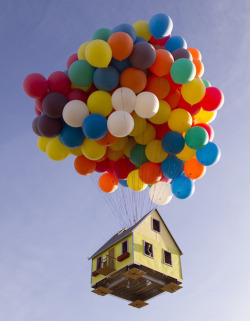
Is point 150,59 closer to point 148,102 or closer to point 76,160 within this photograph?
point 148,102

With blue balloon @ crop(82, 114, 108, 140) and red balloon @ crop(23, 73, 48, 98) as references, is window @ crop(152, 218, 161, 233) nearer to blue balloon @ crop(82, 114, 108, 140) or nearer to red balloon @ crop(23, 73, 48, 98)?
blue balloon @ crop(82, 114, 108, 140)

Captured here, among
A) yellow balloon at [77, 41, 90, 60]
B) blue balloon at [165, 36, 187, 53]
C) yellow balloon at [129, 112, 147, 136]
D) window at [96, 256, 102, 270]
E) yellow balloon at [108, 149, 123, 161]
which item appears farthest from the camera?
window at [96, 256, 102, 270]

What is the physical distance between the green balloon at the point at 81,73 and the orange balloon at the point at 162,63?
1.58 meters

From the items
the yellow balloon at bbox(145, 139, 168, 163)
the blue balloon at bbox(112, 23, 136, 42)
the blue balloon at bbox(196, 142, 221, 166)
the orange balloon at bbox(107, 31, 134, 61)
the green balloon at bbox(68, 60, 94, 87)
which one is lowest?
the blue balloon at bbox(196, 142, 221, 166)

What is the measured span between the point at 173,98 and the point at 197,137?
1.24m

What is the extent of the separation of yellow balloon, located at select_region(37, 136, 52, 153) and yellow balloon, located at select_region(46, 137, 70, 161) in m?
0.33

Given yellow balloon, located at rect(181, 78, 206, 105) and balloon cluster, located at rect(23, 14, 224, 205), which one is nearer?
balloon cluster, located at rect(23, 14, 224, 205)

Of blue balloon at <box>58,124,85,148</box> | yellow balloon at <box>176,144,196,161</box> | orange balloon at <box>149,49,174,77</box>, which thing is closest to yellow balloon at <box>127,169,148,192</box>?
yellow balloon at <box>176,144,196,161</box>

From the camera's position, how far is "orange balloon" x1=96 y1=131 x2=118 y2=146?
10.1 meters

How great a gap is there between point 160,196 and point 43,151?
3.57 metres

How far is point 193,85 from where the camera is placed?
995 centimetres

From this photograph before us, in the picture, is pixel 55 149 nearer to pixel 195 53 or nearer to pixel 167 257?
pixel 167 257

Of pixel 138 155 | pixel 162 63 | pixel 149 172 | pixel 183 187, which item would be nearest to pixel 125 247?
pixel 149 172

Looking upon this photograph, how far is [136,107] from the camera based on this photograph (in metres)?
9.70
